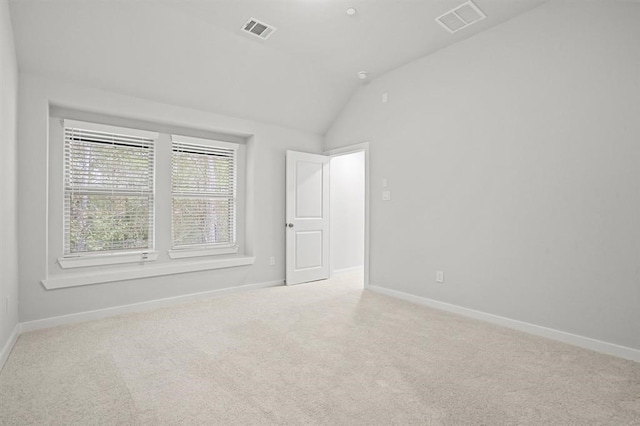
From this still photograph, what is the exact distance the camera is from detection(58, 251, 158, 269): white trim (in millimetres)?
3387

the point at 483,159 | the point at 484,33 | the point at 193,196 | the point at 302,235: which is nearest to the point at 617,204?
the point at 483,159

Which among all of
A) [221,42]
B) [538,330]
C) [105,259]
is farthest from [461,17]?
[105,259]

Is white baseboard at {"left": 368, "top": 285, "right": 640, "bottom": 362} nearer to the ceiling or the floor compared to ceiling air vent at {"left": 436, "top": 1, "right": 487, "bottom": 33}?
nearer to the floor

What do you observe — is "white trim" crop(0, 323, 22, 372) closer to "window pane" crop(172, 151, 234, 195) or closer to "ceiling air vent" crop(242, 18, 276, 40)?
"window pane" crop(172, 151, 234, 195)

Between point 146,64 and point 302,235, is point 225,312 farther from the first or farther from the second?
point 146,64

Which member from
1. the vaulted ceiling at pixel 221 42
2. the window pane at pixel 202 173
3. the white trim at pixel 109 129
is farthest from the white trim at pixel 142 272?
the vaulted ceiling at pixel 221 42

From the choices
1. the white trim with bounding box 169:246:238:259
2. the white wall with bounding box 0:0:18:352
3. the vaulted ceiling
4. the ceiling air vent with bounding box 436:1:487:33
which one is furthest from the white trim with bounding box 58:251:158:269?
the ceiling air vent with bounding box 436:1:487:33

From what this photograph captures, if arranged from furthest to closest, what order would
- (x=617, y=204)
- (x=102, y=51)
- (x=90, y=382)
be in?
(x=102, y=51)
(x=617, y=204)
(x=90, y=382)

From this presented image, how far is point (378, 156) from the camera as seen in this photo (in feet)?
14.8

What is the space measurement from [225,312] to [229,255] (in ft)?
3.84

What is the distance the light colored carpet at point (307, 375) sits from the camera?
182 centimetres

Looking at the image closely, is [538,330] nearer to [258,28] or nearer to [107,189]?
[258,28]

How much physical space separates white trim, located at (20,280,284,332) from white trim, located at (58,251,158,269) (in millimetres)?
492

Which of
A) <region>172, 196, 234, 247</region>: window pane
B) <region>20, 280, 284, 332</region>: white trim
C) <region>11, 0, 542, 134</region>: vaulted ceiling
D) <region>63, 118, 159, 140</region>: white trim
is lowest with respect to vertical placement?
<region>20, 280, 284, 332</region>: white trim
